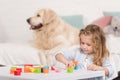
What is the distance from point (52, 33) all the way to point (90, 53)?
37.7 inches

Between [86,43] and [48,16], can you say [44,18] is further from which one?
[86,43]

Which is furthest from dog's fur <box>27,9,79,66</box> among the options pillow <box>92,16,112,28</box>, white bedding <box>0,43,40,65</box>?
pillow <box>92,16,112,28</box>

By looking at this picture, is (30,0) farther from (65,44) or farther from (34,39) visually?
(65,44)

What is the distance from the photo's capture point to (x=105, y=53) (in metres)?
1.78

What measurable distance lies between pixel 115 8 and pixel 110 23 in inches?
14.8

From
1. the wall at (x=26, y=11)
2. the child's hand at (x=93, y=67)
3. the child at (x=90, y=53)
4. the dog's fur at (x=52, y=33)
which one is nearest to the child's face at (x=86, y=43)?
the child at (x=90, y=53)

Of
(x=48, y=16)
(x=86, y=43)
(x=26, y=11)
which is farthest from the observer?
(x=26, y=11)

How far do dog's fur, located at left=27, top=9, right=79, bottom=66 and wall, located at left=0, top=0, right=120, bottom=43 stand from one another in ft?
1.08

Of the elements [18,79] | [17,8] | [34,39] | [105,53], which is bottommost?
[18,79]

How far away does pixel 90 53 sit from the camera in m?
1.80

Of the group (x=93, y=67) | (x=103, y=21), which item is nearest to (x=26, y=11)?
(x=103, y=21)

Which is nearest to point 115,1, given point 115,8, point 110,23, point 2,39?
point 115,8

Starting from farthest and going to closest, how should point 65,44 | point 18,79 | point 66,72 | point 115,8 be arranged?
point 115,8, point 65,44, point 66,72, point 18,79

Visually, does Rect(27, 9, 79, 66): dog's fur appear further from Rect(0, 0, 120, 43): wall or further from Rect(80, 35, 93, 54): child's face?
Rect(80, 35, 93, 54): child's face
